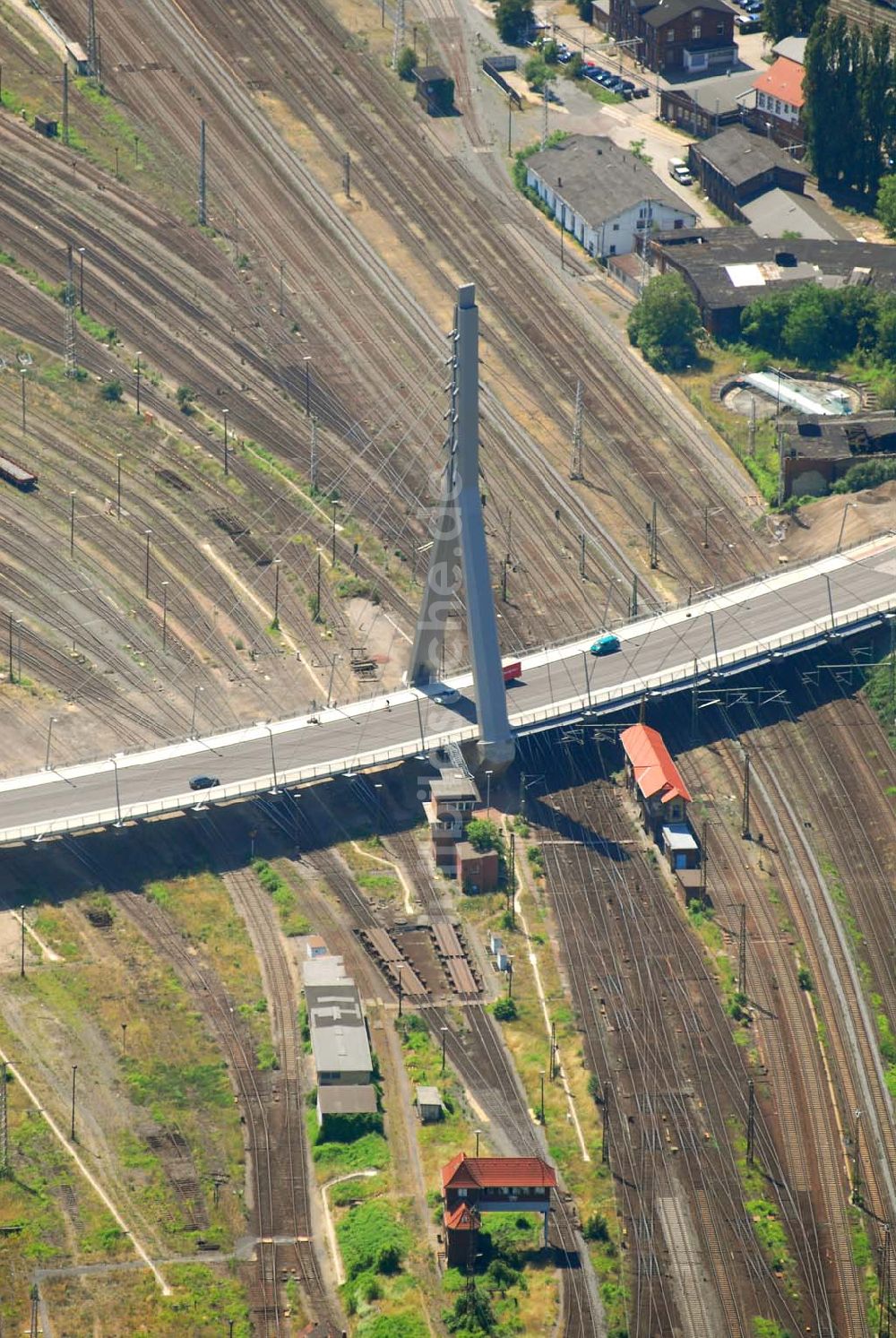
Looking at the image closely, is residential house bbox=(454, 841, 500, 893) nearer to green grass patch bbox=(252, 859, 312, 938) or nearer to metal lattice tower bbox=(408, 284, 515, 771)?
metal lattice tower bbox=(408, 284, 515, 771)

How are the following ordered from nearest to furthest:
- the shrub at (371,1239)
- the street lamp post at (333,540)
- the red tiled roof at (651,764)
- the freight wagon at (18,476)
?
the shrub at (371,1239)
the red tiled roof at (651,764)
the street lamp post at (333,540)
the freight wagon at (18,476)

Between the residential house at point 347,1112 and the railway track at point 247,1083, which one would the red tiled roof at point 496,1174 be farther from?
the railway track at point 247,1083

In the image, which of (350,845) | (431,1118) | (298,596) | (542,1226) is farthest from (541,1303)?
(298,596)

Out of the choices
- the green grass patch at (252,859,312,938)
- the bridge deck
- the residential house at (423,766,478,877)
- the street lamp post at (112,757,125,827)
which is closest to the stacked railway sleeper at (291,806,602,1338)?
the green grass patch at (252,859,312,938)

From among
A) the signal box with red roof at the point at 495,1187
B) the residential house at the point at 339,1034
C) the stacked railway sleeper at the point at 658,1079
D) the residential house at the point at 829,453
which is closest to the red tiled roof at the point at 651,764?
the stacked railway sleeper at the point at 658,1079

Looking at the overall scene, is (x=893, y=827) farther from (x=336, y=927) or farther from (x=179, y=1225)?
(x=179, y=1225)

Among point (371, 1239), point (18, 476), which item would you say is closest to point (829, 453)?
point (18, 476)

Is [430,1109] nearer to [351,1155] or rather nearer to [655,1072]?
[351,1155]
